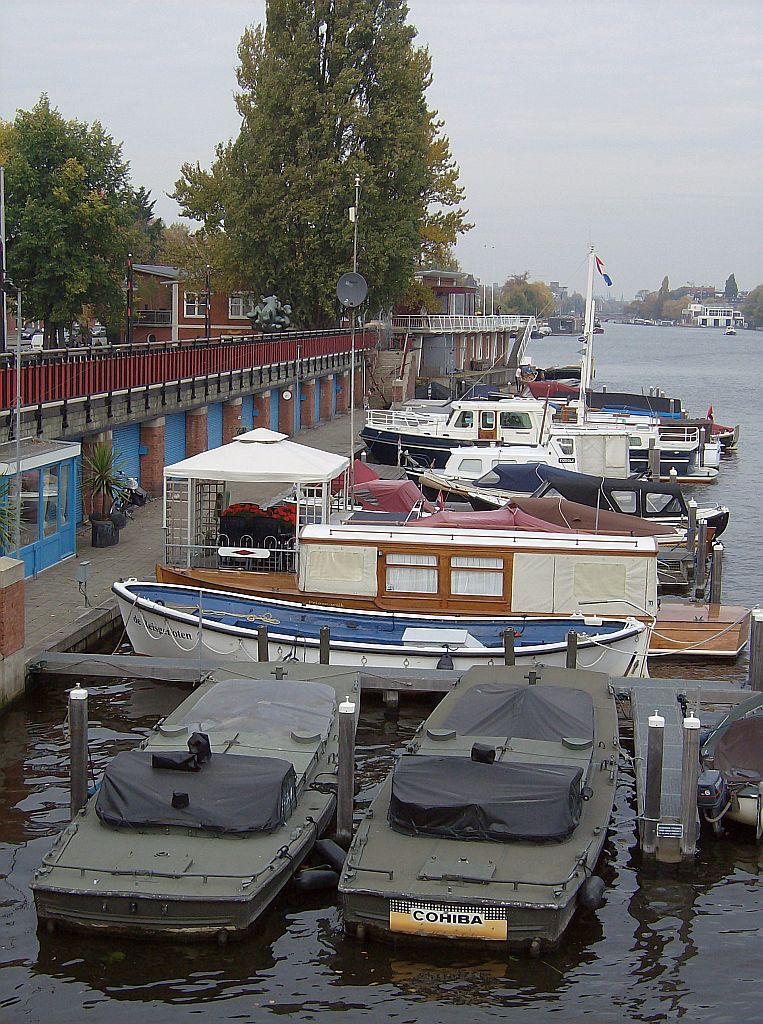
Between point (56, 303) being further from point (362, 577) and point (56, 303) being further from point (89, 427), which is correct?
point (362, 577)

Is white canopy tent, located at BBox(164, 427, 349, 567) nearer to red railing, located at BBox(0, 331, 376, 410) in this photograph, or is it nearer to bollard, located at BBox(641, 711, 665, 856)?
red railing, located at BBox(0, 331, 376, 410)

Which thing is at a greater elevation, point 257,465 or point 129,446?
point 257,465

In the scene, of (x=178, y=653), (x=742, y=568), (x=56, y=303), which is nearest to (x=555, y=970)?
(x=178, y=653)

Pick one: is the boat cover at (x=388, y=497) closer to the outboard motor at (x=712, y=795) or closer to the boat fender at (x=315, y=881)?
the outboard motor at (x=712, y=795)

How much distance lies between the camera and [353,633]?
74.8ft

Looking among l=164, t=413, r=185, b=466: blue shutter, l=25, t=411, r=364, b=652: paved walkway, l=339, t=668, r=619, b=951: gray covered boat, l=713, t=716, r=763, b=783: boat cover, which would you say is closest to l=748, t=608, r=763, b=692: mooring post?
l=713, t=716, r=763, b=783: boat cover

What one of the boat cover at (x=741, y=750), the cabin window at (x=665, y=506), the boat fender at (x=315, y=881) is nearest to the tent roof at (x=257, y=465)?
the boat cover at (x=741, y=750)

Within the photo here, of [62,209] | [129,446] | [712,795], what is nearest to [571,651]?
[712,795]

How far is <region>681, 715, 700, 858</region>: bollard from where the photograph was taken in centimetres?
1555

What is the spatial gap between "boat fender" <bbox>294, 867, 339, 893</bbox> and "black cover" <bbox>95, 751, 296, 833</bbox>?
2.57ft

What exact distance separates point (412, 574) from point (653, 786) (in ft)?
29.8

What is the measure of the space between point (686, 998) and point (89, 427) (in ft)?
71.1

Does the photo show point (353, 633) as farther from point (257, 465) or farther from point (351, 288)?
point (351, 288)

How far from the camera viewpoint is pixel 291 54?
Answer: 6372 cm
